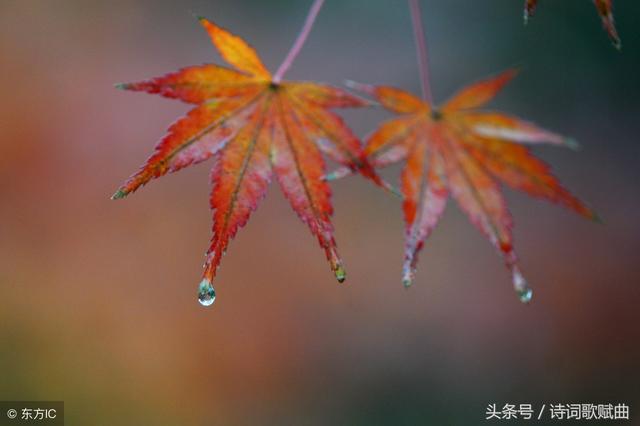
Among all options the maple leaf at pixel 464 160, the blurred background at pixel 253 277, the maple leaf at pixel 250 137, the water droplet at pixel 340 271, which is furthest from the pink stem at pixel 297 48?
the blurred background at pixel 253 277

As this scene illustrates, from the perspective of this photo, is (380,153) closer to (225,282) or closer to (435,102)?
(225,282)

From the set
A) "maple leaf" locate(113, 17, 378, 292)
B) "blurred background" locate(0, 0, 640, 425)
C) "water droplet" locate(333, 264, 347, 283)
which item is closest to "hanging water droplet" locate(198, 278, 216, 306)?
"maple leaf" locate(113, 17, 378, 292)

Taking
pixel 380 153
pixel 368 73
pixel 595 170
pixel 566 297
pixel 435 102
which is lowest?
pixel 380 153

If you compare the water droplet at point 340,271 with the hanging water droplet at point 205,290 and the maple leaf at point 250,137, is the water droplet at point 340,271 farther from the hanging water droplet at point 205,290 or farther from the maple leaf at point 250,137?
the hanging water droplet at point 205,290

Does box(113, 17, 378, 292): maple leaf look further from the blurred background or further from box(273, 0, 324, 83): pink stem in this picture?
the blurred background

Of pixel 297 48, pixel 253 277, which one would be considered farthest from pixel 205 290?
pixel 253 277

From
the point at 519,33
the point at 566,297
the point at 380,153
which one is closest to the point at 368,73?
the point at 519,33
